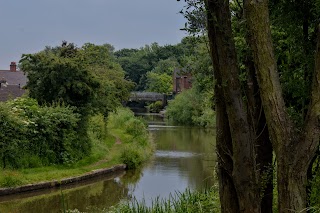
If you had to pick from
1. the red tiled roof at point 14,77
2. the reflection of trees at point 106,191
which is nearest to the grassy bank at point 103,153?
the reflection of trees at point 106,191

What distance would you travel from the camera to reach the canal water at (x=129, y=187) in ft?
51.6

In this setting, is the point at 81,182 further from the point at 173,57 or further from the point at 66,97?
the point at 173,57

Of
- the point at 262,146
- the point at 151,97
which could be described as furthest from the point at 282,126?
the point at 151,97

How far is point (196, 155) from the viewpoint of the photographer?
91.1 feet

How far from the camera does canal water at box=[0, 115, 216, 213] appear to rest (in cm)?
1572

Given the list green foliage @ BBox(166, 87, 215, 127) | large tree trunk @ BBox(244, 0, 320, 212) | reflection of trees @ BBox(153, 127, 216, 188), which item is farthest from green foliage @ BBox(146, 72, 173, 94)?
large tree trunk @ BBox(244, 0, 320, 212)

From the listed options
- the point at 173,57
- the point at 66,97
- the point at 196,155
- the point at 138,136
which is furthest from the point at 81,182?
the point at 173,57

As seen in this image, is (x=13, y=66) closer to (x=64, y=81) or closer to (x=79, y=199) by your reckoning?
(x=64, y=81)

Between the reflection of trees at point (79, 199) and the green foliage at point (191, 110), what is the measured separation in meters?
30.2

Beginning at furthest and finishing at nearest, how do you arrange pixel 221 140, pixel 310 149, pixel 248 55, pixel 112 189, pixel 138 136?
pixel 138 136
pixel 112 189
pixel 248 55
pixel 221 140
pixel 310 149

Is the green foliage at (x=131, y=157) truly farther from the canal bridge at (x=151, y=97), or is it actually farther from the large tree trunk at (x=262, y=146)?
the canal bridge at (x=151, y=97)

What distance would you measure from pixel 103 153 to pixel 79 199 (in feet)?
25.7

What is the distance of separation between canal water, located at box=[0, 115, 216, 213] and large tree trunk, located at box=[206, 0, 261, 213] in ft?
22.0

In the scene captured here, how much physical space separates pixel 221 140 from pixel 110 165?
18353 millimetres
